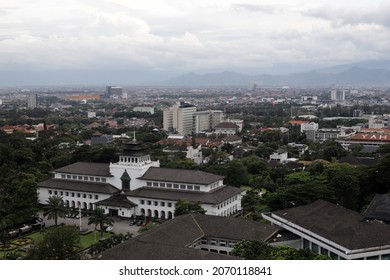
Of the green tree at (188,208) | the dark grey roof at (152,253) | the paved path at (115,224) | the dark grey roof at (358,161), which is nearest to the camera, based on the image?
the dark grey roof at (152,253)

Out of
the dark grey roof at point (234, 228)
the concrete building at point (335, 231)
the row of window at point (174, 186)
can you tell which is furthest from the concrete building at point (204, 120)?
the dark grey roof at point (234, 228)

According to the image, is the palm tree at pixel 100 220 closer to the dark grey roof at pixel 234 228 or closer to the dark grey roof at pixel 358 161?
the dark grey roof at pixel 234 228

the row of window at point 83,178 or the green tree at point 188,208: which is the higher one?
the row of window at point 83,178

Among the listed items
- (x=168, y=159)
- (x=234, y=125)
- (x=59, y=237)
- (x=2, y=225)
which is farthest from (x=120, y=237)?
(x=234, y=125)

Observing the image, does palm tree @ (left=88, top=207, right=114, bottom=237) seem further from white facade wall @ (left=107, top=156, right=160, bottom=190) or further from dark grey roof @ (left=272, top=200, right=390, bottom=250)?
dark grey roof @ (left=272, top=200, right=390, bottom=250)

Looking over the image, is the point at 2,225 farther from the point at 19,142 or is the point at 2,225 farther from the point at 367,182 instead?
the point at 19,142

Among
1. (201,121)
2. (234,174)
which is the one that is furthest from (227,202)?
(201,121)

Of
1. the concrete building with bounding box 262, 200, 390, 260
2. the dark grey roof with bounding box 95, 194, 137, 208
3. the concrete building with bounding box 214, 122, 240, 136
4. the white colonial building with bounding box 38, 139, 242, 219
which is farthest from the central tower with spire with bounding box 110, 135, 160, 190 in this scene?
the concrete building with bounding box 214, 122, 240, 136
